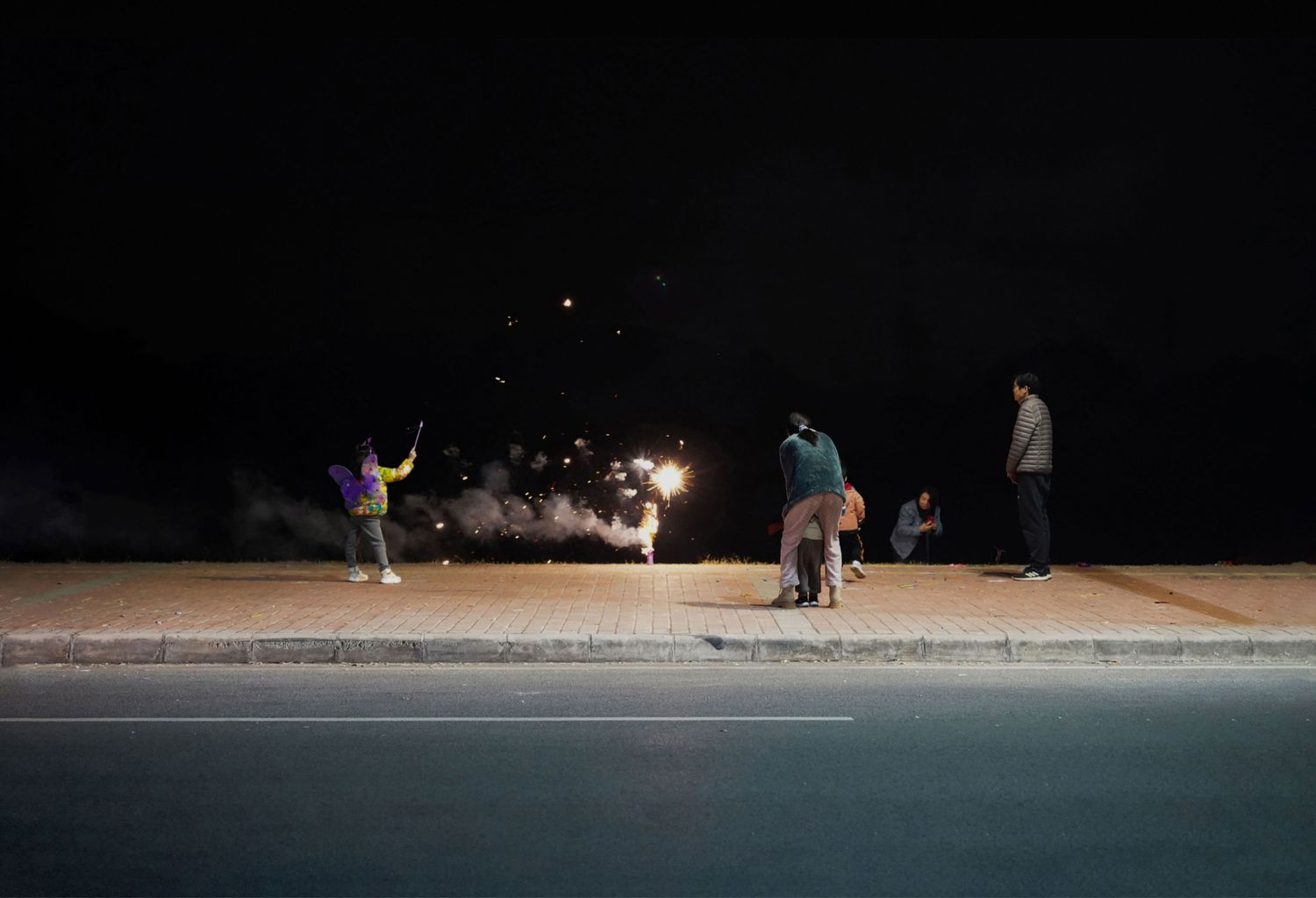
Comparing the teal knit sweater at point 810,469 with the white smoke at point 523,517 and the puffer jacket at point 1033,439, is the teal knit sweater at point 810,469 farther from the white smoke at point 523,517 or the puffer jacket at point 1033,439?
the white smoke at point 523,517

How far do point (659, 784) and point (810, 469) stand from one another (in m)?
5.49

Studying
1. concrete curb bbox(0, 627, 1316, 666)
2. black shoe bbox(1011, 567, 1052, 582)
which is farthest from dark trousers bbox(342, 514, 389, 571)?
black shoe bbox(1011, 567, 1052, 582)

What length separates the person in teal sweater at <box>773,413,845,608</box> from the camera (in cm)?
1057

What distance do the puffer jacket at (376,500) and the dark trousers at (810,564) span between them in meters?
4.13

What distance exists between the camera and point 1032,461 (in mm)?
12398

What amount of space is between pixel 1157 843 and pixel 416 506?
639 inches

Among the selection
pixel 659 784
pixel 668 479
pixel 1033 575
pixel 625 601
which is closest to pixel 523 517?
pixel 668 479

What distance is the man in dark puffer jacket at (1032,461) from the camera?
1236 centimetres

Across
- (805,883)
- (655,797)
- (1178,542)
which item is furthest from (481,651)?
(1178,542)

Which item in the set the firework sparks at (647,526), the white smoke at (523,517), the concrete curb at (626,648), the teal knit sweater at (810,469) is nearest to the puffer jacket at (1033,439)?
the teal knit sweater at (810,469)

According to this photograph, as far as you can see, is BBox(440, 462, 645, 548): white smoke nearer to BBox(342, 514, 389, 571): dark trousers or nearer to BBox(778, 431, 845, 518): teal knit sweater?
BBox(342, 514, 389, 571): dark trousers

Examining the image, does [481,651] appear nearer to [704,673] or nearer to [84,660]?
[704,673]

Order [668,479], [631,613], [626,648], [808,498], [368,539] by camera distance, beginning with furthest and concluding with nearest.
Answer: [668,479]
[368,539]
[808,498]
[631,613]
[626,648]

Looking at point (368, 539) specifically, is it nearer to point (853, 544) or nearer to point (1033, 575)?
point (853, 544)
